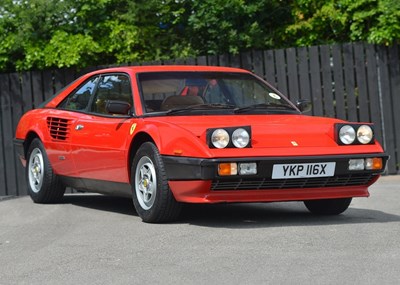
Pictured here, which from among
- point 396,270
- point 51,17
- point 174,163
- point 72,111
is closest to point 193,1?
point 51,17

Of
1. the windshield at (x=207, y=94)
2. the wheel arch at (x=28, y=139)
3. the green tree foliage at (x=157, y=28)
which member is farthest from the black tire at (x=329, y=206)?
the green tree foliage at (x=157, y=28)

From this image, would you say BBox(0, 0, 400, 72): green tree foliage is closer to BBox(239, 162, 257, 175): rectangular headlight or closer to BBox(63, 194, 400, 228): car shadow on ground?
BBox(63, 194, 400, 228): car shadow on ground

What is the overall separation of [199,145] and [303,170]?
2.74 ft

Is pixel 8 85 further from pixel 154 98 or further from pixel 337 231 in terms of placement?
pixel 337 231

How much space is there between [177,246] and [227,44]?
7978mm

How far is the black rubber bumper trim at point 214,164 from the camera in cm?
761

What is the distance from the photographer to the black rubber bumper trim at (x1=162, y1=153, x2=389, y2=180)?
300 inches

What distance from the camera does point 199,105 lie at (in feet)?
28.8

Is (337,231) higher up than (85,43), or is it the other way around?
(85,43)

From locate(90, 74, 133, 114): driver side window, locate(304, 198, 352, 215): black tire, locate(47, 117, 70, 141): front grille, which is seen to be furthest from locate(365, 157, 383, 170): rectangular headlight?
locate(47, 117, 70, 141): front grille

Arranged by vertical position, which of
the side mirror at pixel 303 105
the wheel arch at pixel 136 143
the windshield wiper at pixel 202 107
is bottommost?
the wheel arch at pixel 136 143

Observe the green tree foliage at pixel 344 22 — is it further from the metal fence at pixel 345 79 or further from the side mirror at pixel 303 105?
the side mirror at pixel 303 105

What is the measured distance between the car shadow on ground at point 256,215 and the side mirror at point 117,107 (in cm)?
96

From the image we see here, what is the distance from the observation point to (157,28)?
15.2 meters
